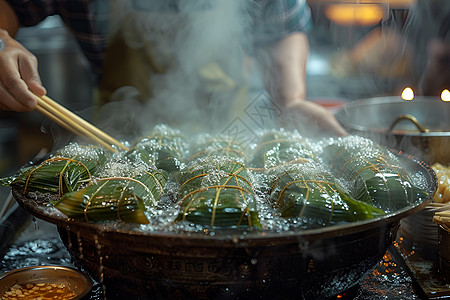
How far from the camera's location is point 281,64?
12.9 feet

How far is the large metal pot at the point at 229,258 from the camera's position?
4.46ft

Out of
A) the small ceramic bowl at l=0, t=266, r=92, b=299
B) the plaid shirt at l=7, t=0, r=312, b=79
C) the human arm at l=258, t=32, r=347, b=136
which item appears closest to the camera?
the small ceramic bowl at l=0, t=266, r=92, b=299

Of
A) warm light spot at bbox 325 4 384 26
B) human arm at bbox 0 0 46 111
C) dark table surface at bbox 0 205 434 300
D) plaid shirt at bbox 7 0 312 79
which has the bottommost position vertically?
dark table surface at bbox 0 205 434 300

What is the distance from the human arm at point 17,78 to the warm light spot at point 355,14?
5.28m

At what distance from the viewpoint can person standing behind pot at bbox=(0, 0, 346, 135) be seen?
137 inches

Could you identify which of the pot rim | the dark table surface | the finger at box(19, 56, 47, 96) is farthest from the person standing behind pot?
the pot rim

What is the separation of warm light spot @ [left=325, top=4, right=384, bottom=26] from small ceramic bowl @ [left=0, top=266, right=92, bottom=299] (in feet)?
19.5

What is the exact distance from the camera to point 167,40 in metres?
3.79

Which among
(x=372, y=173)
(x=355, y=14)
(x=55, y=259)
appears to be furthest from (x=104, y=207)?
(x=355, y=14)

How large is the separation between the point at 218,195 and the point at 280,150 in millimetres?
855

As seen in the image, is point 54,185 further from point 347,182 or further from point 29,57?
point 347,182

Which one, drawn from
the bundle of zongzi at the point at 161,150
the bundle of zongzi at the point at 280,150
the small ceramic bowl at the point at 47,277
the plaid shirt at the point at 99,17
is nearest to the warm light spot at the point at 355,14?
the plaid shirt at the point at 99,17

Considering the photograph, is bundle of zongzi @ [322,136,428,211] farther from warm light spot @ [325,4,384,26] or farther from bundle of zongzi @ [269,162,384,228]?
warm light spot @ [325,4,384,26]

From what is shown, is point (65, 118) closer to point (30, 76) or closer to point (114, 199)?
point (30, 76)
